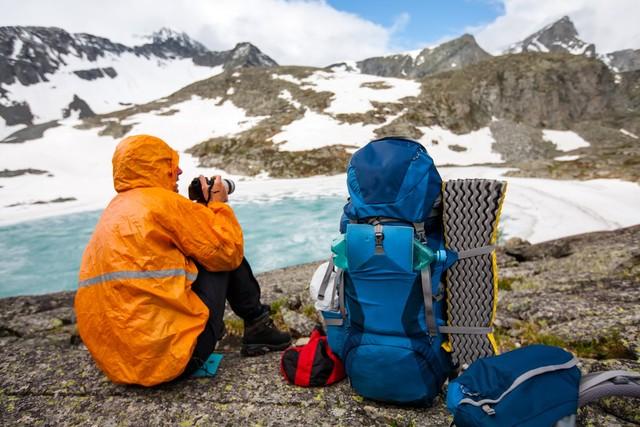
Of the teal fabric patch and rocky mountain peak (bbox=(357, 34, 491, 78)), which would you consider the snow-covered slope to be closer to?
rocky mountain peak (bbox=(357, 34, 491, 78))

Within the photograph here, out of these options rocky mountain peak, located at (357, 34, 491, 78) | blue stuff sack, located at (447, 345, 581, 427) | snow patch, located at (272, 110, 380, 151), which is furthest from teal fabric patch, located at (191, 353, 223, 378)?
rocky mountain peak, located at (357, 34, 491, 78)

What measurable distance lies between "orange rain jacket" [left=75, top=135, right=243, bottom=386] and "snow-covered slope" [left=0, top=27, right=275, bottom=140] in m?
146

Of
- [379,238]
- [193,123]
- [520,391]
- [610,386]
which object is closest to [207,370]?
[379,238]

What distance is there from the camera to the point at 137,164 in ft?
10.0

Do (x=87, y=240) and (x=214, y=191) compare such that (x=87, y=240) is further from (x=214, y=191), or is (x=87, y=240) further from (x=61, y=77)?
(x=61, y=77)

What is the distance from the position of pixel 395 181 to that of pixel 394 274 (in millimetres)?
659

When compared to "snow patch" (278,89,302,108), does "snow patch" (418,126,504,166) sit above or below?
below

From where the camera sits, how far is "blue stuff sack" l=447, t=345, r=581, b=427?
6.46ft

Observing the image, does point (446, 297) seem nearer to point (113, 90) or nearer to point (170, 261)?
point (170, 261)

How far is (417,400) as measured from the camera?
2.72 m

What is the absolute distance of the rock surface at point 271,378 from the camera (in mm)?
2795

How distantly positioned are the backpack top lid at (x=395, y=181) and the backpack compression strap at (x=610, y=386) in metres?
1.34

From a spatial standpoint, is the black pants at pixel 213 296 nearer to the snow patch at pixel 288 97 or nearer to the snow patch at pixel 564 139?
the snow patch at pixel 564 139

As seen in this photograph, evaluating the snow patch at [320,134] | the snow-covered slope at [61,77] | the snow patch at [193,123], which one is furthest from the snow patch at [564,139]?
the snow-covered slope at [61,77]
